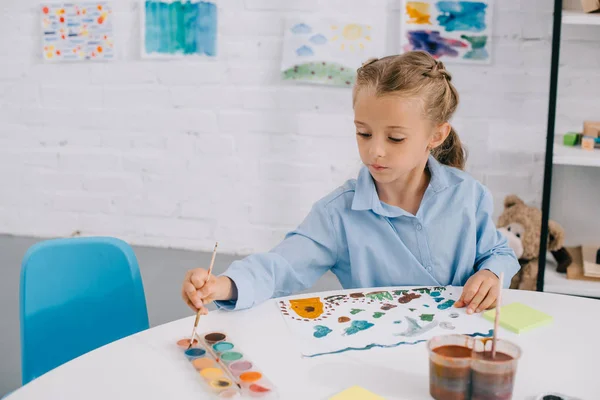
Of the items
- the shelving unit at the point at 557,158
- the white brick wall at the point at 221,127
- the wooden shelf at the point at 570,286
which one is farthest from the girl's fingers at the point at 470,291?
the white brick wall at the point at 221,127

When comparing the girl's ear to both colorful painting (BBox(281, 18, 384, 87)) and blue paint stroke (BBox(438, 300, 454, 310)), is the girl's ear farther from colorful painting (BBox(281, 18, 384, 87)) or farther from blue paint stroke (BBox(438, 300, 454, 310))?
colorful painting (BBox(281, 18, 384, 87))

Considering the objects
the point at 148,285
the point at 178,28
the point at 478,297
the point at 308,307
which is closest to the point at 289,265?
the point at 308,307

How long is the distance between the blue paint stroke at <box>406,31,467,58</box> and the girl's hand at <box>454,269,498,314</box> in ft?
5.31

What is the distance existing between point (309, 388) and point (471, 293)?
1.38ft

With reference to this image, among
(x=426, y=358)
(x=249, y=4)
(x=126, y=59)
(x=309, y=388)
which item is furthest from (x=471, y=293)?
(x=126, y=59)

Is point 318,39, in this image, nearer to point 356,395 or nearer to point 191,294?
point 191,294

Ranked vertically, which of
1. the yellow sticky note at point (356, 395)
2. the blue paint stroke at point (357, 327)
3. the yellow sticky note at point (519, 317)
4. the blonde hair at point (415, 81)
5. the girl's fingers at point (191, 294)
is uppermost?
the blonde hair at point (415, 81)

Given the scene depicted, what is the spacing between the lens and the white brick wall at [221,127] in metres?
2.69

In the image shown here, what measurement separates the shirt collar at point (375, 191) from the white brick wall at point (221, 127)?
135 centimetres

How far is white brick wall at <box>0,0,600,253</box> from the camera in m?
2.69

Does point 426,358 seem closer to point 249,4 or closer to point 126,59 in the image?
point 249,4

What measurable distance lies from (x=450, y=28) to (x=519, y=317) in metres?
1.75

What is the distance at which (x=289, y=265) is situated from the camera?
1.35 m

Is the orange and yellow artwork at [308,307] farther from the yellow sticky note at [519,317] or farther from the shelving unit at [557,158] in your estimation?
the shelving unit at [557,158]
